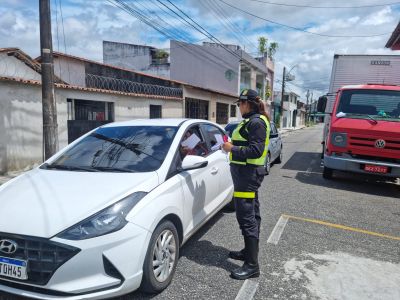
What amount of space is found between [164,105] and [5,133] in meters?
7.54

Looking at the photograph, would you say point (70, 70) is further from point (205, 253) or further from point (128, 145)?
point (205, 253)

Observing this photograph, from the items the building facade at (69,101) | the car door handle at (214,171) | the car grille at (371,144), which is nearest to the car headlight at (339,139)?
the car grille at (371,144)

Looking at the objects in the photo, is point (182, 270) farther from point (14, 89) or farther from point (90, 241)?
point (14, 89)

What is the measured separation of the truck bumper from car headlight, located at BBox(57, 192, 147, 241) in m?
5.62

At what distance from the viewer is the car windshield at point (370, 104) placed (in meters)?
6.99

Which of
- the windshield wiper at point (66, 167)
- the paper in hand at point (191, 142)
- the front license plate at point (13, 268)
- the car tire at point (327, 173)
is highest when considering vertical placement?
the paper in hand at point (191, 142)

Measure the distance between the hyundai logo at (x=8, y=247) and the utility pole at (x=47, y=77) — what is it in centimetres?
464

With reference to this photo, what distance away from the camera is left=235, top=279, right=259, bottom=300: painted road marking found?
286 cm

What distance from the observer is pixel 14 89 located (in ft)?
25.7

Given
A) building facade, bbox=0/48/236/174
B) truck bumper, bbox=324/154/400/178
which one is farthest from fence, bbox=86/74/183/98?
truck bumper, bbox=324/154/400/178

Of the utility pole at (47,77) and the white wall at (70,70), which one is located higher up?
the white wall at (70,70)

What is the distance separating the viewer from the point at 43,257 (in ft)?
7.47

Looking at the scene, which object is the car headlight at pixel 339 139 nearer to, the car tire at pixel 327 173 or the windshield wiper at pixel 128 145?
the car tire at pixel 327 173

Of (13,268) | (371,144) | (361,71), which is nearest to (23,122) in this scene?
(13,268)
